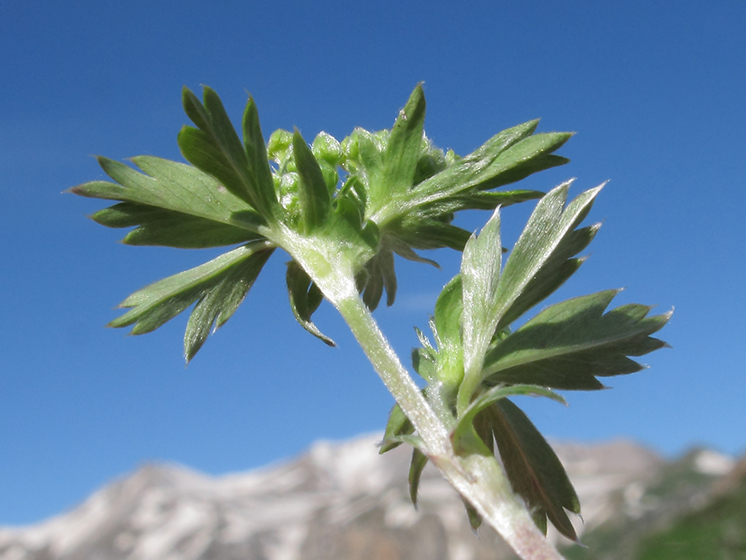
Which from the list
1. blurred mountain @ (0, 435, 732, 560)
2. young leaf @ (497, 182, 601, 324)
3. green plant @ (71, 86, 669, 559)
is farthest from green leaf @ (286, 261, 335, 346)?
blurred mountain @ (0, 435, 732, 560)

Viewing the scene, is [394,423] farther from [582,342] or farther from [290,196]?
[290,196]

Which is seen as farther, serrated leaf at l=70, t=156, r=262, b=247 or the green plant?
serrated leaf at l=70, t=156, r=262, b=247

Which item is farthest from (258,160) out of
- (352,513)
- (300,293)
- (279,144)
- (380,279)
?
(352,513)

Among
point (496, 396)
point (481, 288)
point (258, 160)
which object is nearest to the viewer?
point (496, 396)

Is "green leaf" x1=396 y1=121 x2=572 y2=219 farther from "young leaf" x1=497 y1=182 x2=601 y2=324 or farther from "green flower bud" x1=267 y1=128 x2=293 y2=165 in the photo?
"green flower bud" x1=267 y1=128 x2=293 y2=165

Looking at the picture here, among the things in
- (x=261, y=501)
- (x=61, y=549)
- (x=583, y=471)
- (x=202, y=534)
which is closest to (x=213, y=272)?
(x=202, y=534)
